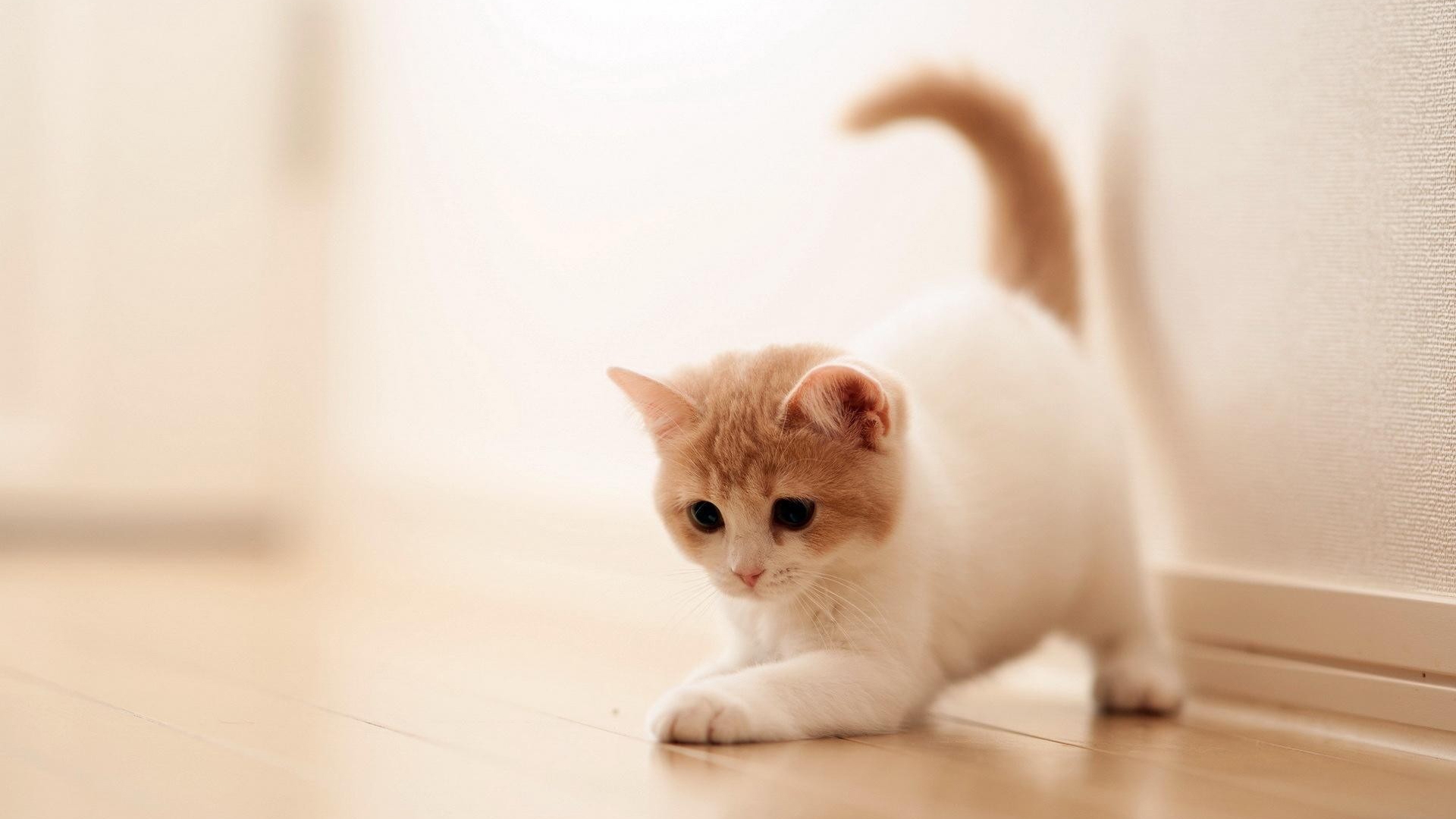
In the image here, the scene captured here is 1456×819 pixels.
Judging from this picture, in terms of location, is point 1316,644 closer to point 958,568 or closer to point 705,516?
point 958,568

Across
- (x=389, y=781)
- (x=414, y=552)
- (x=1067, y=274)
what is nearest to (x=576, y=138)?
(x=414, y=552)

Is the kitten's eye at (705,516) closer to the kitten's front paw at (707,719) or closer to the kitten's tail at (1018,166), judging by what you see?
the kitten's front paw at (707,719)

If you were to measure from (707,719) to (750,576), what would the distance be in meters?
0.18

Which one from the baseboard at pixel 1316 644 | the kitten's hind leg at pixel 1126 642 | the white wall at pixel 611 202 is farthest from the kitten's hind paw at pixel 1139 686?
the white wall at pixel 611 202

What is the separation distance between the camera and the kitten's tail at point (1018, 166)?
2.16 meters

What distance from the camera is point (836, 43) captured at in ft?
8.61

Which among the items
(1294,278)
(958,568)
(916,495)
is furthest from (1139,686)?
(1294,278)

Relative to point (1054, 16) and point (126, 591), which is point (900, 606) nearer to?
point (1054, 16)

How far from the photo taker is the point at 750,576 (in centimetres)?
155

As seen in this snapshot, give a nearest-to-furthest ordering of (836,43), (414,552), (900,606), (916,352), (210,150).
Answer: (900,606), (916,352), (836,43), (414,552), (210,150)

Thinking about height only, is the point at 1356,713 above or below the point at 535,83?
below

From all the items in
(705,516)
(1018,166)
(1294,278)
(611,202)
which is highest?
(611,202)

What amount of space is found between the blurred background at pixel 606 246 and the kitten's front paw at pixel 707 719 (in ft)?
3.01

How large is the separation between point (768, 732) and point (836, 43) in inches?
62.9
